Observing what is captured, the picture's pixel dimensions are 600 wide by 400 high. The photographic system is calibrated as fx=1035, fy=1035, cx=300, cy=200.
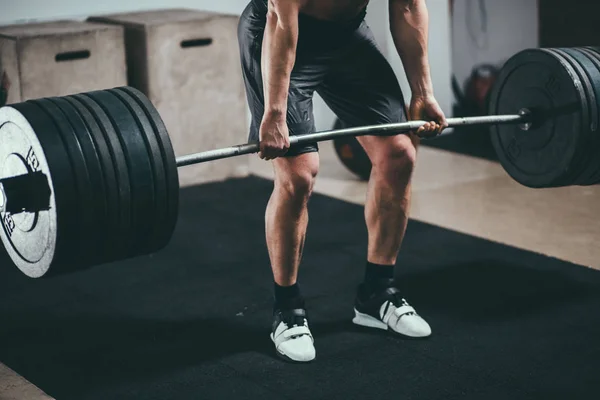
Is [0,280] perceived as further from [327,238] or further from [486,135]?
[486,135]

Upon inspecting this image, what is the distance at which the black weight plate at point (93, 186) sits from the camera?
7.30 ft

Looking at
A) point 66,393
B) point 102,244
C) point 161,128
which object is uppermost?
point 161,128

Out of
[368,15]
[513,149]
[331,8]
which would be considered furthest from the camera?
[368,15]

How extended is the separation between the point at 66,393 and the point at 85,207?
55 cm

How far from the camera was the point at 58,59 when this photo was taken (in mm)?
4188

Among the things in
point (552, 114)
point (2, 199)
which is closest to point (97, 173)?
point (2, 199)

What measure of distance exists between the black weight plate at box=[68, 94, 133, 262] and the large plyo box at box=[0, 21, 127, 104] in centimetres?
186

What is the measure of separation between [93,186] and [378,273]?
3.07ft

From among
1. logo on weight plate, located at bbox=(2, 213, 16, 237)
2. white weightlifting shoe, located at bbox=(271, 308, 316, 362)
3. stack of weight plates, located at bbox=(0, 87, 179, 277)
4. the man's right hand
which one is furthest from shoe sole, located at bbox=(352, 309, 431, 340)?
logo on weight plate, located at bbox=(2, 213, 16, 237)

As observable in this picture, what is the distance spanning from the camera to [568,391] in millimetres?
2416

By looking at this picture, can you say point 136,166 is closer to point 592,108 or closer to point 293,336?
point 293,336

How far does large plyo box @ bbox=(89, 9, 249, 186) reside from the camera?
4398 mm

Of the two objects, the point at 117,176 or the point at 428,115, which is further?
the point at 428,115

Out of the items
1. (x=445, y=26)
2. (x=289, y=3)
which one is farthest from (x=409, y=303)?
(x=445, y=26)
